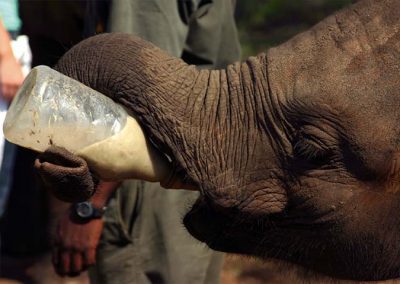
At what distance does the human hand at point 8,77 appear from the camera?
353 cm

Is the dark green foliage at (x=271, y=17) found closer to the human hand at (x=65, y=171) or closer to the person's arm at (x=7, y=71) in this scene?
the person's arm at (x=7, y=71)

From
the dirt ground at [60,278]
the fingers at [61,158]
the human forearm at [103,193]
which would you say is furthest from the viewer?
the dirt ground at [60,278]

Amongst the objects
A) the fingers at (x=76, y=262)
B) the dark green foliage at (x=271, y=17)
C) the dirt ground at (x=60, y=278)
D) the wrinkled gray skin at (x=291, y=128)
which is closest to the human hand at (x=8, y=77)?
the fingers at (x=76, y=262)

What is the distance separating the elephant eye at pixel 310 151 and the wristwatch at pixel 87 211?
94cm

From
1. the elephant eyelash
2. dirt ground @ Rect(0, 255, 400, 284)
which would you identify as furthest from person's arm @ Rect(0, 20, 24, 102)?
dirt ground @ Rect(0, 255, 400, 284)

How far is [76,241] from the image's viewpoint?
3.46 metres

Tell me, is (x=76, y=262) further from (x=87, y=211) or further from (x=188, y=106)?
(x=188, y=106)

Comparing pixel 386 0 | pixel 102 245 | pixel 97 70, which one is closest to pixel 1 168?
pixel 102 245

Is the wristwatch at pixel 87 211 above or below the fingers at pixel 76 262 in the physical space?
above

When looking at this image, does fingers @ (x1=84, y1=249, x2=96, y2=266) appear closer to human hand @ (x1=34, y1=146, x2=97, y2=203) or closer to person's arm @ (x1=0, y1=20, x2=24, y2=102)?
person's arm @ (x1=0, y1=20, x2=24, y2=102)

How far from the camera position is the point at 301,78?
2590mm

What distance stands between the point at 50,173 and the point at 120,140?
16cm

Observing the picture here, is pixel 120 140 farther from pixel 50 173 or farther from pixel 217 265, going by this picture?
pixel 217 265

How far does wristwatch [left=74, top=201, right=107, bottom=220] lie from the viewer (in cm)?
340
